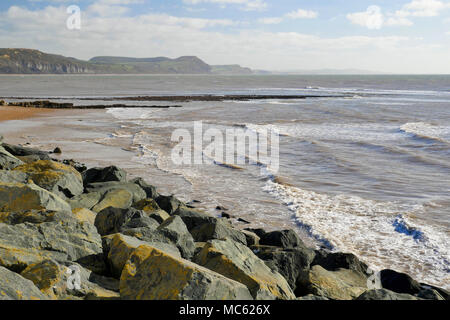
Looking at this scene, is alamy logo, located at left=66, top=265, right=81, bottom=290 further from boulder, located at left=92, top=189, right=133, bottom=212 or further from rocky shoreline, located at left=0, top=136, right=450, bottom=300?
boulder, located at left=92, top=189, right=133, bottom=212

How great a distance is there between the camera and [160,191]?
12.7m

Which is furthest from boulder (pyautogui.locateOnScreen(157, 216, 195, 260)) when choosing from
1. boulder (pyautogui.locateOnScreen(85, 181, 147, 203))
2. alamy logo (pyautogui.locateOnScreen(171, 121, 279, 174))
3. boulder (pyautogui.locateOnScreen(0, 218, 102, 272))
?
alamy logo (pyautogui.locateOnScreen(171, 121, 279, 174))

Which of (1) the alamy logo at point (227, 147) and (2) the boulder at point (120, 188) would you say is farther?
(1) the alamy logo at point (227, 147)

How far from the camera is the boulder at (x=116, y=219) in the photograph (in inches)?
279

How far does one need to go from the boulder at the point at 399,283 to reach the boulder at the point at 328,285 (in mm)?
376

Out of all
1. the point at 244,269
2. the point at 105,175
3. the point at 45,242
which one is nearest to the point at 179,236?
the point at 244,269

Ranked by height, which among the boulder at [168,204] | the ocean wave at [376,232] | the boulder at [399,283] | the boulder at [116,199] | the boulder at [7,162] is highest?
the boulder at [7,162]

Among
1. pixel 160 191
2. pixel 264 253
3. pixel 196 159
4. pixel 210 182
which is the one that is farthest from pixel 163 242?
pixel 196 159

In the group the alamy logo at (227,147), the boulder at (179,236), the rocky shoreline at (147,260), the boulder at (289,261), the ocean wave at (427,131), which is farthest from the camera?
the ocean wave at (427,131)

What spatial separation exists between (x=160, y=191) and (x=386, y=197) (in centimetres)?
666

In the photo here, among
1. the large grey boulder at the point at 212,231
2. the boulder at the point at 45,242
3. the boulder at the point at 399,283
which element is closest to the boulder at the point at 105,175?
the large grey boulder at the point at 212,231

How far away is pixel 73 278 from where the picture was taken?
4.55 metres

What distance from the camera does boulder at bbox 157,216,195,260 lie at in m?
6.17

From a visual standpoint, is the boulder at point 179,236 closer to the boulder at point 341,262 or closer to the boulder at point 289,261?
the boulder at point 289,261
